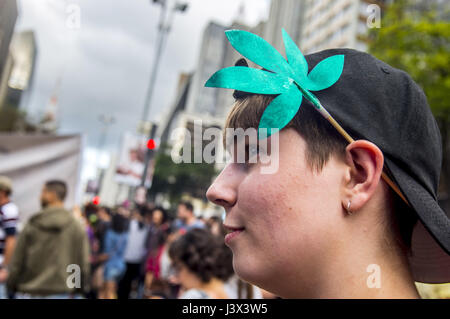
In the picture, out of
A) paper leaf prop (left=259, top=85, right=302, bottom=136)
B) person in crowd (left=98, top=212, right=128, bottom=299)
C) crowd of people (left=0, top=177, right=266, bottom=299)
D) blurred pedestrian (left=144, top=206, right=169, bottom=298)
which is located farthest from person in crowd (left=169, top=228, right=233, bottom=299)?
person in crowd (left=98, top=212, right=128, bottom=299)

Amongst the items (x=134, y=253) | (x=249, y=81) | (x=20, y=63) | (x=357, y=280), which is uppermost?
(x=20, y=63)

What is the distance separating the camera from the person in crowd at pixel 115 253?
6316mm

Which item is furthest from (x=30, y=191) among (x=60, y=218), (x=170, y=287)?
(x=170, y=287)

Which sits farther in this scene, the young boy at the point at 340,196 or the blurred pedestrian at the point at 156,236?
the blurred pedestrian at the point at 156,236

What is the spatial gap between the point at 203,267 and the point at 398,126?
187 cm

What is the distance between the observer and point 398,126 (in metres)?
0.77

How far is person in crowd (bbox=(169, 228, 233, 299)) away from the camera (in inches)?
95.0

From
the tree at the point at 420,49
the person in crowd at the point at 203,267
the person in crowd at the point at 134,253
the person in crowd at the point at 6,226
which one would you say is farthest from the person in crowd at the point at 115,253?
the tree at the point at 420,49

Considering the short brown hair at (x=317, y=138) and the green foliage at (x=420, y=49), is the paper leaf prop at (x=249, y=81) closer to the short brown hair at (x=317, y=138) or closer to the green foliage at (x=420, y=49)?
the short brown hair at (x=317, y=138)

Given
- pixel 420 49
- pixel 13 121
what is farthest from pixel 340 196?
pixel 13 121

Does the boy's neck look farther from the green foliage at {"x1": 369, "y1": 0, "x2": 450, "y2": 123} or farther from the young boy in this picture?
the green foliage at {"x1": 369, "y1": 0, "x2": 450, "y2": 123}

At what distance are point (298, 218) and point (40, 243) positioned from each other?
10.6 ft

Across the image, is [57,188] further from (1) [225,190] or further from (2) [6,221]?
(1) [225,190]

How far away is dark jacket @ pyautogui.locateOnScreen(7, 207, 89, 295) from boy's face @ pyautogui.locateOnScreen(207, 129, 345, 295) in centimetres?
264
